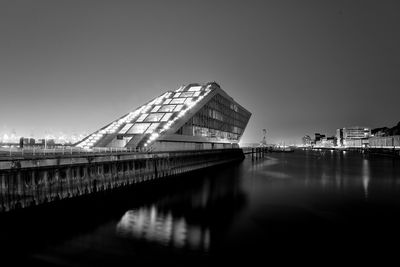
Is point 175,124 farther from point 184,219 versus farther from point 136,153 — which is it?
point 184,219

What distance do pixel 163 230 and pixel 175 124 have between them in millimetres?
38754

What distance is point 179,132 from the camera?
58156 millimetres

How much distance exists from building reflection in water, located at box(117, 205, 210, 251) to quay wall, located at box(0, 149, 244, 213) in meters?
4.53

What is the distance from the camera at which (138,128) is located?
180 feet

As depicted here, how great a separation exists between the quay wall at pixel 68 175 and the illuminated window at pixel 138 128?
17638 millimetres

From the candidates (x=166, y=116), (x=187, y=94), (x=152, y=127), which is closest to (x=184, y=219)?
(x=152, y=127)

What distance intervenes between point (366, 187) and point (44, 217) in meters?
34.2

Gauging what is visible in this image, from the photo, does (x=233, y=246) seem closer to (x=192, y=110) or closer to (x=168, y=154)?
(x=168, y=154)

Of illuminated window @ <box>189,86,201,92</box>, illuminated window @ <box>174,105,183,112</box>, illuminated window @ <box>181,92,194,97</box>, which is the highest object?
illuminated window @ <box>189,86,201,92</box>

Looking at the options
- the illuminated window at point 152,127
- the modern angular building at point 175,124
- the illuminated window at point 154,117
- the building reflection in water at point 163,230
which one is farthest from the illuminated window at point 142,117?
the building reflection in water at point 163,230

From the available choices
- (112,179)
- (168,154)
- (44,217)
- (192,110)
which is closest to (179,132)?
(192,110)

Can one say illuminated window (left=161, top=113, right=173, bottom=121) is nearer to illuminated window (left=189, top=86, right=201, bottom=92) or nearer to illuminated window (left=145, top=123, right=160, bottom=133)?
illuminated window (left=145, top=123, right=160, bottom=133)

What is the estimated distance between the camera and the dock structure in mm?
17931

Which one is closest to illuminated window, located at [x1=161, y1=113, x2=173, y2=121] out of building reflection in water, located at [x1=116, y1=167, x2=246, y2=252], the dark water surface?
building reflection in water, located at [x1=116, y1=167, x2=246, y2=252]
